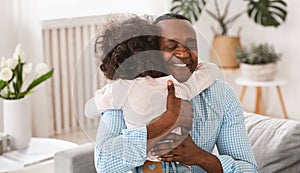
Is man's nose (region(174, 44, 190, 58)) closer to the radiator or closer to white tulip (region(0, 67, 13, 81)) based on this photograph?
white tulip (region(0, 67, 13, 81))

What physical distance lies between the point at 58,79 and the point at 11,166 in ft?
5.70

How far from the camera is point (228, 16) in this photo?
4445mm

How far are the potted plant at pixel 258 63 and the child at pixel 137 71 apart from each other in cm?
275

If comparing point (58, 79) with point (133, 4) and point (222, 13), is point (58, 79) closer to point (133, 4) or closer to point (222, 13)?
point (133, 4)

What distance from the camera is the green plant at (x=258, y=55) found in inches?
157

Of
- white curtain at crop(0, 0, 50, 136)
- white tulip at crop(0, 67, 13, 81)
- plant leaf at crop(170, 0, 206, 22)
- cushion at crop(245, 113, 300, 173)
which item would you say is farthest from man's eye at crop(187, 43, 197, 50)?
plant leaf at crop(170, 0, 206, 22)

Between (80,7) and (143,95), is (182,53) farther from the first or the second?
(80,7)

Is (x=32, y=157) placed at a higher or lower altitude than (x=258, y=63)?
lower

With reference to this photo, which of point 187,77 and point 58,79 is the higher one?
point 187,77

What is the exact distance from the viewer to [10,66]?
2520 millimetres

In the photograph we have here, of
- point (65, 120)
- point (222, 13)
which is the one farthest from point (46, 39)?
point (222, 13)

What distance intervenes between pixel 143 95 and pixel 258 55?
286 cm

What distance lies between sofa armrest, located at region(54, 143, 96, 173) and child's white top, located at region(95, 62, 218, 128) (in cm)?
67

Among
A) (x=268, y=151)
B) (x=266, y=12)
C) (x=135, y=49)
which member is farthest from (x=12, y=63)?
(x=266, y=12)
